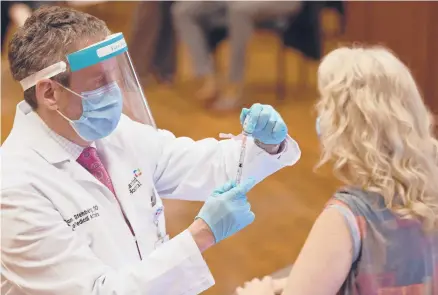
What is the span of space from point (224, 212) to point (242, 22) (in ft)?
11.6

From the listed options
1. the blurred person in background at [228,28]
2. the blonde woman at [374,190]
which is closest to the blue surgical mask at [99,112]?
the blonde woman at [374,190]

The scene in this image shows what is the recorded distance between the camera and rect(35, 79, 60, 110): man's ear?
4.86 ft

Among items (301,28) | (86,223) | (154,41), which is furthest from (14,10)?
(86,223)

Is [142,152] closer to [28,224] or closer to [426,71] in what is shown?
[28,224]

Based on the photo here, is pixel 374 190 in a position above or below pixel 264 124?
below

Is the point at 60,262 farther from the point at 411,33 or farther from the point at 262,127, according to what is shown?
the point at 411,33

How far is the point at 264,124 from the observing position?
171 centimetres

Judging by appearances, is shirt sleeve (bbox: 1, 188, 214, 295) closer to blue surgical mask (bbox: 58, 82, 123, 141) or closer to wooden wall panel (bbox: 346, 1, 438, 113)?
blue surgical mask (bbox: 58, 82, 123, 141)

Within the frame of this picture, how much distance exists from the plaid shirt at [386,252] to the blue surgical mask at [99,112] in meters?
0.52

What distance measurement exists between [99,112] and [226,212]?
0.35 meters

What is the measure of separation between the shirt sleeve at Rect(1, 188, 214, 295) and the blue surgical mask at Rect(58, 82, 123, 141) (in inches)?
7.8

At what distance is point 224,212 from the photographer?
1513 millimetres

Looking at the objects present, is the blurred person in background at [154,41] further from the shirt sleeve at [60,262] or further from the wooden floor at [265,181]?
the shirt sleeve at [60,262]

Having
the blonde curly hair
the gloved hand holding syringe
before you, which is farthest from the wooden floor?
the blonde curly hair
